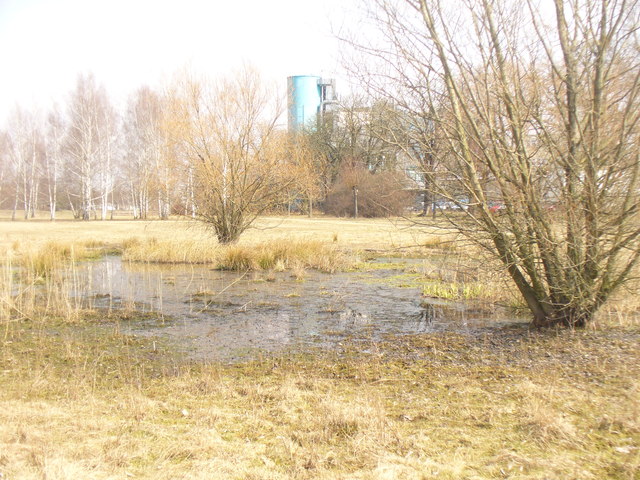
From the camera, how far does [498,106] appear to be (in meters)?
5.91

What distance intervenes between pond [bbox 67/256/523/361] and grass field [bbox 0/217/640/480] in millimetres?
728

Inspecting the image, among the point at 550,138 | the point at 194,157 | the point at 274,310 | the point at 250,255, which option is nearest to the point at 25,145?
the point at 194,157

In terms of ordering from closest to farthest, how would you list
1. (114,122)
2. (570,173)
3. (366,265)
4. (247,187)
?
(570,173), (366,265), (247,187), (114,122)

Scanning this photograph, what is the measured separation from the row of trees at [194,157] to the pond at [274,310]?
6.50 ft

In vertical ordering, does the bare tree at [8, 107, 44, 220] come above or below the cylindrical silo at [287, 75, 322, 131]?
below

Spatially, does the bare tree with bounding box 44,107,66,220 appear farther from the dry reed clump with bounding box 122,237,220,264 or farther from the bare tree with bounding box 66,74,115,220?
the dry reed clump with bounding box 122,237,220,264

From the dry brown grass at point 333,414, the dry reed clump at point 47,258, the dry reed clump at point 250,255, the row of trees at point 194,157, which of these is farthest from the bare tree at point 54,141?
the dry brown grass at point 333,414

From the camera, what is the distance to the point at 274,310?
845 cm

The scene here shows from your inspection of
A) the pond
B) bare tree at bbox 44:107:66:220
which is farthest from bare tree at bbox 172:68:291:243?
bare tree at bbox 44:107:66:220

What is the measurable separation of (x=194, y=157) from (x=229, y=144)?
115 cm

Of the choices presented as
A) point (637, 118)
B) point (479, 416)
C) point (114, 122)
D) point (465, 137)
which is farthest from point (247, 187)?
point (114, 122)

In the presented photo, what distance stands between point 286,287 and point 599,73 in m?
6.92

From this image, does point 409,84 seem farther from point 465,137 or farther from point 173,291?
point 173,291

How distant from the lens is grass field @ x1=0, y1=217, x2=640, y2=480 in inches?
116
